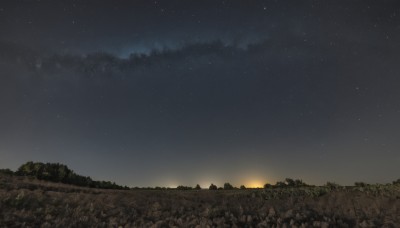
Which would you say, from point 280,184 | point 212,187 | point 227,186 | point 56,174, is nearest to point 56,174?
point 56,174

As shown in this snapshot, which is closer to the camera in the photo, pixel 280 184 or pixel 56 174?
pixel 280 184

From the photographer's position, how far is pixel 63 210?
16469mm

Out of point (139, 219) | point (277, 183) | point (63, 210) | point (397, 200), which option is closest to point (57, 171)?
point (277, 183)

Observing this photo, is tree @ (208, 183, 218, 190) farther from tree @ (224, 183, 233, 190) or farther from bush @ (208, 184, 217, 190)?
tree @ (224, 183, 233, 190)

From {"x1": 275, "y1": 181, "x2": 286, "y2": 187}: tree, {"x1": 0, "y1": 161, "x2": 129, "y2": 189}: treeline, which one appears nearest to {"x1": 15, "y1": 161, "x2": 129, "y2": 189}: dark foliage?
{"x1": 0, "y1": 161, "x2": 129, "y2": 189}: treeline

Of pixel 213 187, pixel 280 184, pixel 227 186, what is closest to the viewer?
pixel 280 184

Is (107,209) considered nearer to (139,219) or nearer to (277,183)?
(139,219)

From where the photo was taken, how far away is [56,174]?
162 feet

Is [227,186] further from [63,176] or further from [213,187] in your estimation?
[63,176]

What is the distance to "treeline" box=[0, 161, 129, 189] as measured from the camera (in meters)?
47.2

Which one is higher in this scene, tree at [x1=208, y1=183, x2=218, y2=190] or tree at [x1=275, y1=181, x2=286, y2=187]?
tree at [x1=275, y1=181, x2=286, y2=187]

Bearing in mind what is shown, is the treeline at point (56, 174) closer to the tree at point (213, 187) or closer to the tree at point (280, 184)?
the tree at point (213, 187)

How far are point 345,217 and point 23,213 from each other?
1378 cm

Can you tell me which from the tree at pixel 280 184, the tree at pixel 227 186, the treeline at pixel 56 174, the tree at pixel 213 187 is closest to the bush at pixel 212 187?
the tree at pixel 213 187
